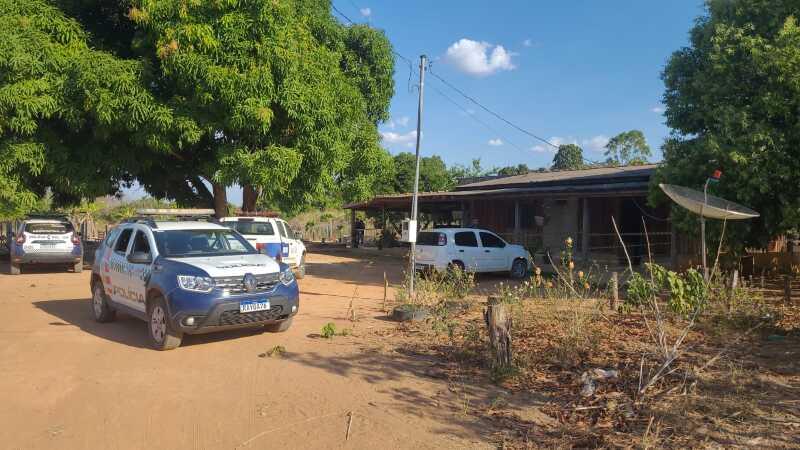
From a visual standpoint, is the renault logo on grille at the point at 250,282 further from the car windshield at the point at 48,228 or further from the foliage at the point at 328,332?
the car windshield at the point at 48,228

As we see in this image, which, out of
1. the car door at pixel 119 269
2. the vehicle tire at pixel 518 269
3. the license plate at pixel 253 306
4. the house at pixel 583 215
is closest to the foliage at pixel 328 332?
the license plate at pixel 253 306

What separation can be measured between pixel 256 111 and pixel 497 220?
13.3 metres

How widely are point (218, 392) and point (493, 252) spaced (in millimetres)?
10804

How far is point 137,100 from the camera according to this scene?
40.9ft

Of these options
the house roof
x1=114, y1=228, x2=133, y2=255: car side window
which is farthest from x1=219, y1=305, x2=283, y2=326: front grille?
the house roof

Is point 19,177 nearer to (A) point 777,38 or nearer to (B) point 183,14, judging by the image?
(B) point 183,14

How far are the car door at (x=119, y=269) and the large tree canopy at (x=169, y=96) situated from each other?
15.9 feet

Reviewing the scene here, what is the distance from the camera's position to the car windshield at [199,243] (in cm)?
728

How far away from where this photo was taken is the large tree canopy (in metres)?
12.2

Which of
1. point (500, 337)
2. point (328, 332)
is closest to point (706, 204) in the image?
point (500, 337)

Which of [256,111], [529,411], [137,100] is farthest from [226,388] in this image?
[137,100]

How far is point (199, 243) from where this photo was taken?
24.9 ft

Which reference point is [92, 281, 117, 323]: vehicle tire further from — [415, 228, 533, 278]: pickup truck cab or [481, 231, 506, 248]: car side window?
[481, 231, 506, 248]: car side window

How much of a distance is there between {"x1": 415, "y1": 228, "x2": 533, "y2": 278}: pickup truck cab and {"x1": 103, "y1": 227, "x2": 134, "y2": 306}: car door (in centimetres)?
741
